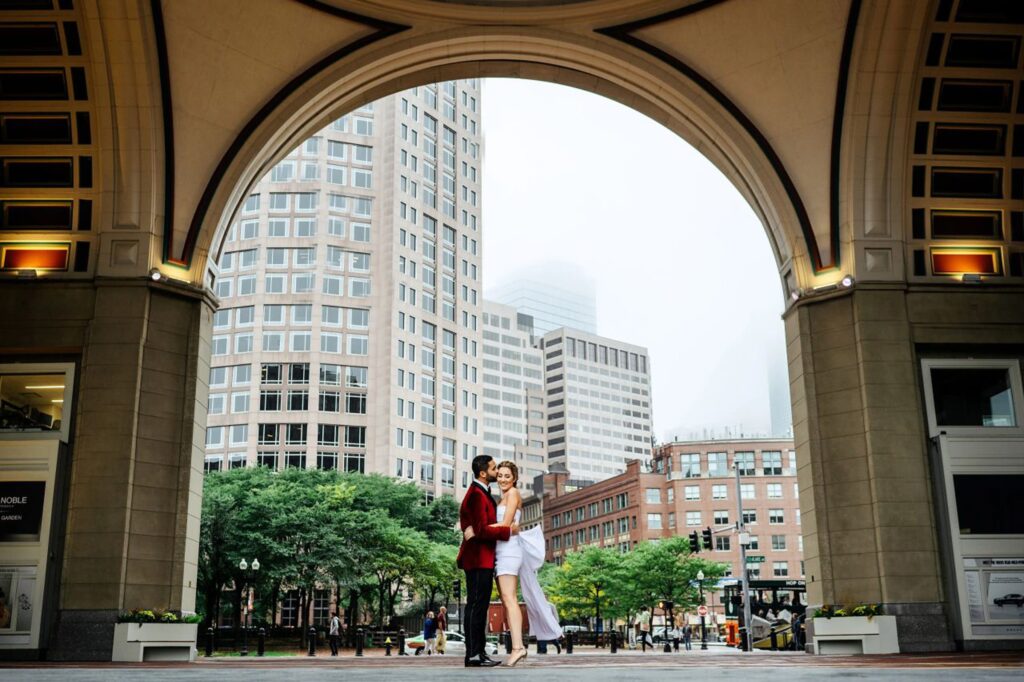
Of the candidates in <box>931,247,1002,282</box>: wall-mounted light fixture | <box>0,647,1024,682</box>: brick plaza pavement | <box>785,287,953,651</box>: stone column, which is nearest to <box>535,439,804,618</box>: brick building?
<box>931,247,1002,282</box>: wall-mounted light fixture

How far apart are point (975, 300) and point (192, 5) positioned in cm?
1885

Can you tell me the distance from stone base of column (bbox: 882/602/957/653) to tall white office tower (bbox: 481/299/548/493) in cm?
14623

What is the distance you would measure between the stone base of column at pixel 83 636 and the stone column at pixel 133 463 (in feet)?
0.07

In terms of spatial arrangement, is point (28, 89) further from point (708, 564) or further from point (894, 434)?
point (708, 564)

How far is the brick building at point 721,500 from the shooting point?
103 metres

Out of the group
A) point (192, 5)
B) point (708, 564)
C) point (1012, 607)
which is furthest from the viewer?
point (708, 564)

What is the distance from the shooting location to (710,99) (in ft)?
75.8

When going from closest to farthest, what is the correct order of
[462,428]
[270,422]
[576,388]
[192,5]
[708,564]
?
[192,5] → [708,564] → [270,422] → [462,428] → [576,388]

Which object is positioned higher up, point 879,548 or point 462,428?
point 462,428

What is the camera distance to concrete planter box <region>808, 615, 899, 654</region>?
19.2 m

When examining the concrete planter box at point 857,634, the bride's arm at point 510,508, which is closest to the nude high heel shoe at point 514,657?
the bride's arm at point 510,508

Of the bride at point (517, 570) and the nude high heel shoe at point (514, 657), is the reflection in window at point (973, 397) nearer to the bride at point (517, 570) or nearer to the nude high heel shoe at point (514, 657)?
the bride at point (517, 570)

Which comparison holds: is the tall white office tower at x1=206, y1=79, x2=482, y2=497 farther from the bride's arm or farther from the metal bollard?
the bride's arm

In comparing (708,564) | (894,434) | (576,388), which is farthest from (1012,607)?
(576,388)
